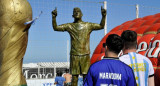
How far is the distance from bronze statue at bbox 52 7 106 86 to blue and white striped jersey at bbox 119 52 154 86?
148cm

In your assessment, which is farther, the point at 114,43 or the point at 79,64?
the point at 79,64

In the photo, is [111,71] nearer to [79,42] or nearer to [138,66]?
[138,66]

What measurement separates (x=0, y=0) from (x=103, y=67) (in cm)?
241

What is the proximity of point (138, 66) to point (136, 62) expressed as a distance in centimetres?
4

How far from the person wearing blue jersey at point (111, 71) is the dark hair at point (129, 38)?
0.51m

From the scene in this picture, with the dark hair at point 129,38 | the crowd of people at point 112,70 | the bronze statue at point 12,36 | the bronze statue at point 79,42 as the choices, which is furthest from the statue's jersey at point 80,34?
the crowd of people at point 112,70

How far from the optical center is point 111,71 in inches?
77.8

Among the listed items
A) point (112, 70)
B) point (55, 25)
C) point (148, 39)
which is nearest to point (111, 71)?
point (112, 70)

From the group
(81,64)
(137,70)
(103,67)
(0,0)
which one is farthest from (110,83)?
(0,0)

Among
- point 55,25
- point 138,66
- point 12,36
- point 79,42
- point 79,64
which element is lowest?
point 79,64

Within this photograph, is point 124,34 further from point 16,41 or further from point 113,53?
point 16,41

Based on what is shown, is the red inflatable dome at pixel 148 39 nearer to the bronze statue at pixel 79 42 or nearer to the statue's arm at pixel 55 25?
the bronze statue at pixel 79 42

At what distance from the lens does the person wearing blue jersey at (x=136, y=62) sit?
2.54m

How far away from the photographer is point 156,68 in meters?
5.73
